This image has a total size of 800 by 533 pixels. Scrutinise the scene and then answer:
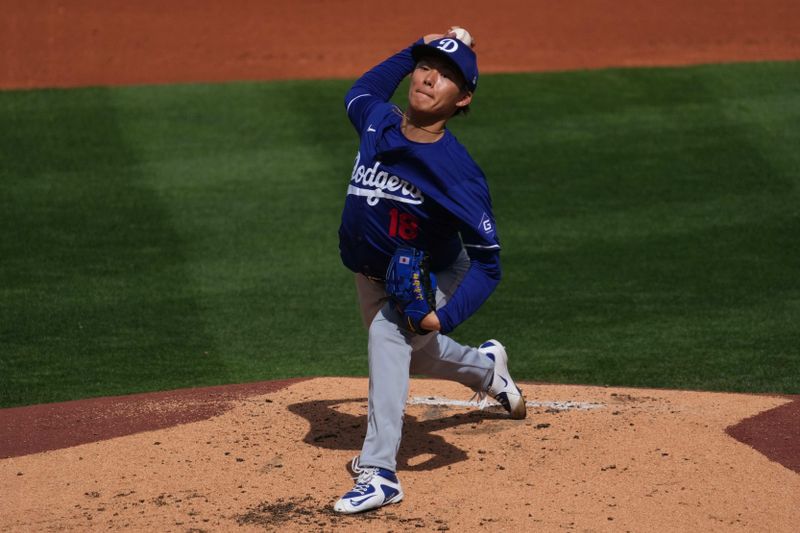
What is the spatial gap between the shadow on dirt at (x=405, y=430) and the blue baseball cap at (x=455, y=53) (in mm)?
1662

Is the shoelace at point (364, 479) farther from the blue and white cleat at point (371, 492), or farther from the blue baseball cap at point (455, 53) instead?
the blue baseball cap at point (455, 53)

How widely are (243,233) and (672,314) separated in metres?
3.68

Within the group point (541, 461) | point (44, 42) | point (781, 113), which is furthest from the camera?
point (44, 42)

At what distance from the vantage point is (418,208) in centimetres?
A: 516

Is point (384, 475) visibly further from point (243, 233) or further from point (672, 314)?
point (243, 233)

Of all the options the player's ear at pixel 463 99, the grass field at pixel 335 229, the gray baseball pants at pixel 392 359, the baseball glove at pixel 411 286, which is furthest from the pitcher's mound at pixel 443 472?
the grass field at pixel 335 229

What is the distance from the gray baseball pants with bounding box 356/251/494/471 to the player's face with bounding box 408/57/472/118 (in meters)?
0.77

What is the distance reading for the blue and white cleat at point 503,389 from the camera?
6.05 meters

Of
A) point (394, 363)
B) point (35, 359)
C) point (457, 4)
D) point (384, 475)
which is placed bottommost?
point (35, 359)

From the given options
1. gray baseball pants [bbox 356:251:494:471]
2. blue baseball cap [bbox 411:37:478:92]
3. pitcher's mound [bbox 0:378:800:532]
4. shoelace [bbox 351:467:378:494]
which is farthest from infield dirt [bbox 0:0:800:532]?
blue baseball cap [bbox 411:37:478:92]

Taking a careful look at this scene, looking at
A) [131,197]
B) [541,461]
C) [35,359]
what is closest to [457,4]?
[131,197]

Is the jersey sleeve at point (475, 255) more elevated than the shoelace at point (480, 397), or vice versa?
the jersey sleeve at point (475, 255)

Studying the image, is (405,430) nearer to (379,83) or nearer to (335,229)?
(379,83)

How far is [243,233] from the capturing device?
1071 cm
